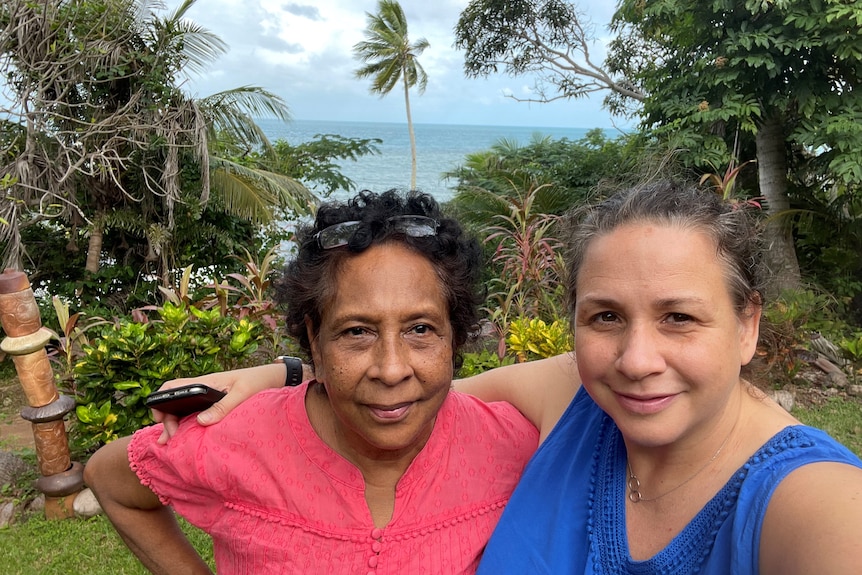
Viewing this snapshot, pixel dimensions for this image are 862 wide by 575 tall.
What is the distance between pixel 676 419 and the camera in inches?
50.3

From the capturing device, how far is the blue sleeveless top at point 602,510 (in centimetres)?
113

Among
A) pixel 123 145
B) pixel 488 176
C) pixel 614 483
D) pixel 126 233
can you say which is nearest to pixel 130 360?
pixel 614 483

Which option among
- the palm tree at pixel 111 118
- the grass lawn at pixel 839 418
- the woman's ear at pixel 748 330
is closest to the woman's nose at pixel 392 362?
the woman's ear at pixel 748 330

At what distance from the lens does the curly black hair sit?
5.25ft

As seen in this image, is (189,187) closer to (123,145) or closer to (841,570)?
(123,145)

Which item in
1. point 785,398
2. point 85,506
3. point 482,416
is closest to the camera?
point 482,416

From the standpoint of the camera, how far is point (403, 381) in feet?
5.05

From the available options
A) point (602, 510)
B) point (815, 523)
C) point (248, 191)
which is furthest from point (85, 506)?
point (248, 191)

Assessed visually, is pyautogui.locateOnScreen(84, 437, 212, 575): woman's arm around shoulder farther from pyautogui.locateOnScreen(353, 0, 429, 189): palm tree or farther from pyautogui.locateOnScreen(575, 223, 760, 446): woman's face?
pyautogui.locateOnScreen(353, 0, 429, 189): palm tree

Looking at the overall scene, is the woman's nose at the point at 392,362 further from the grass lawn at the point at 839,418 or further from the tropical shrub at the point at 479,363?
the grass lawn at the point at 839,418

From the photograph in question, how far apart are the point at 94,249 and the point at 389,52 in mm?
13998

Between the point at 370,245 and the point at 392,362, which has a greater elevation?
the point at 370,245

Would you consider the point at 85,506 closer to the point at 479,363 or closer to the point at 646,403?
the point at 479,363

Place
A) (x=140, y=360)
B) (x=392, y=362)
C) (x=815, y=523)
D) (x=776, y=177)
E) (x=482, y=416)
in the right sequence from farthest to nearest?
1. (x=776, y=177)
2. (x=140, y=360)
3. (x=482, y=416)
4. (x=392, y=362)
5. (x=815, y=523)
